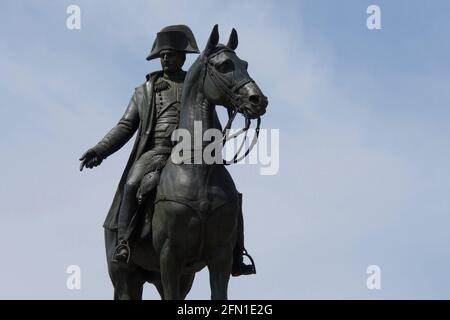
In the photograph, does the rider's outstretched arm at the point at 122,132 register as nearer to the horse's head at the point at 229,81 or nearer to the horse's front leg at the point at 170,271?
the horse's head at the point at 229,81

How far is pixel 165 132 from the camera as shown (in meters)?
19.0

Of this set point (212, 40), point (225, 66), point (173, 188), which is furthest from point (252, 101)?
point (173, 188)

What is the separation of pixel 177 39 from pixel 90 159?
202cm

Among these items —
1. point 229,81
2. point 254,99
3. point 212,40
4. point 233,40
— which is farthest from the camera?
point 233,40

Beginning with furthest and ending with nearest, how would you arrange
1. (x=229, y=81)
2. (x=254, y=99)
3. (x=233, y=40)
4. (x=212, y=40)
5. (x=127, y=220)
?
(x=127, y=220), (x=233, y=40), (x=212, y=40), (x=229, y=81), (x=254, y=99)

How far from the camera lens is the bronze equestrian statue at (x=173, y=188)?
17.6 metres

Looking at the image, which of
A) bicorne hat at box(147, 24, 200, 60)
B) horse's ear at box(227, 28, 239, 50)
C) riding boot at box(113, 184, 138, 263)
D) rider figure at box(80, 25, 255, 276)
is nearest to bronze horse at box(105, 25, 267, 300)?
horse's ear at box(227, 28, 239, 50)

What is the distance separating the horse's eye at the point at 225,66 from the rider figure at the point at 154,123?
63.5 inches

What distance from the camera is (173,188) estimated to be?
58.2 feet

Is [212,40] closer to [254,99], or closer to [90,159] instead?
[254,99]

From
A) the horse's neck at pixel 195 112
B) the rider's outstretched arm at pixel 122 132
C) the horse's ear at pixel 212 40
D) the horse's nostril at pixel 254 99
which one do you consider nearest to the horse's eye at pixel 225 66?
the horse's ear at pixel 212 40
